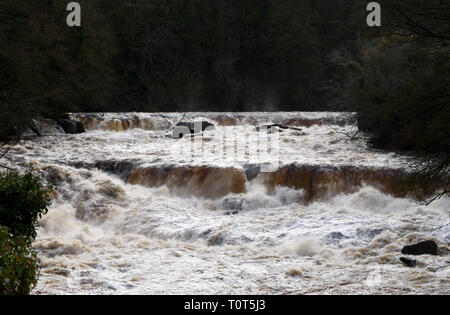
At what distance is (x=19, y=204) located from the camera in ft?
24.0

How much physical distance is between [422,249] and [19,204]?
6497 mm

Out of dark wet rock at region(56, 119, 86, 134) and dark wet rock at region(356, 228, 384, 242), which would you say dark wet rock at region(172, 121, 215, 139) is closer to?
dark wet rock at region(56, 119, 86, 134)

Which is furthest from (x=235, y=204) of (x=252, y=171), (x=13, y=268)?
(x=13, y=268)

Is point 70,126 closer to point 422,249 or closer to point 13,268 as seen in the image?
point 422,249

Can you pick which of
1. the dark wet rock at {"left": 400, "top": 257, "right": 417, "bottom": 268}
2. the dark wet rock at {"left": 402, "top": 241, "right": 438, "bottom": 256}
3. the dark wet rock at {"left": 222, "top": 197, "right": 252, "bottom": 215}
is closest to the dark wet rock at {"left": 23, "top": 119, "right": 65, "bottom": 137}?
the dark wet rock at {"left": 222, "top": 197, "right": 252, "bottom": 215}

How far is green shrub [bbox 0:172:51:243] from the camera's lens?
7160mm

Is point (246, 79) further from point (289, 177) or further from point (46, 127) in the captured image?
point (289, 177)

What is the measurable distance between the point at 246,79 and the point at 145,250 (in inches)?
1646

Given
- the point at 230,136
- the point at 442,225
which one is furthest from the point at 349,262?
the point at 230,136

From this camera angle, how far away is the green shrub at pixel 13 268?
5.05 meters

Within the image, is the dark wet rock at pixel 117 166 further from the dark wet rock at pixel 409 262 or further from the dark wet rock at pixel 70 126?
the dark wet rock at pixel 409 262

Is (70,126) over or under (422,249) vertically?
over

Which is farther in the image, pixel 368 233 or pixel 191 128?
pixel 191 128

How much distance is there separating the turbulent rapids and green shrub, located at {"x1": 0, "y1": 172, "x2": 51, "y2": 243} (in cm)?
84
